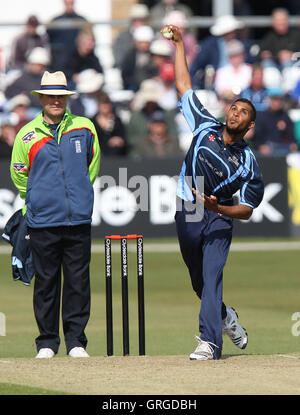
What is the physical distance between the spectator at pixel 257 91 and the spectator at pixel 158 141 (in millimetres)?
1509

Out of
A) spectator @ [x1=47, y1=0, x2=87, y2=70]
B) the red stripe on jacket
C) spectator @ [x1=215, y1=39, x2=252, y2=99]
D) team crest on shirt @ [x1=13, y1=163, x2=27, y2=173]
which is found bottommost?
team crest on shirt @ [x1=13, y1=163, x2=27, y2=173]

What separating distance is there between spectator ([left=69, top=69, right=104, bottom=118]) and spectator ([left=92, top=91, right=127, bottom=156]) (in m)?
0.30

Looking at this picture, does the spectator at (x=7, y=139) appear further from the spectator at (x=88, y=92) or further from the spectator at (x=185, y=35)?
the spectator at (x=185, y=35)

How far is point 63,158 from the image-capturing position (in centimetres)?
896

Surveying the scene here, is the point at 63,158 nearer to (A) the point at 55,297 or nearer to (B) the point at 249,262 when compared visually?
(A) the point at 55,297

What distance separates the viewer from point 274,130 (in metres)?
19.5

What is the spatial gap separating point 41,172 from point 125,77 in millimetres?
11554

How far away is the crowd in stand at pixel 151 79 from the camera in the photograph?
746 inches

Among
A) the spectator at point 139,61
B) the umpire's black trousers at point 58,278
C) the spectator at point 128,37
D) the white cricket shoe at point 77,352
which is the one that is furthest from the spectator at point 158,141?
the white cricket shoe at point 77,352

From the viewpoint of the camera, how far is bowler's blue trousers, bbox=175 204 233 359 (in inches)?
340

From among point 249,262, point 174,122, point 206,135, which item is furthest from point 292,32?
point 206,135

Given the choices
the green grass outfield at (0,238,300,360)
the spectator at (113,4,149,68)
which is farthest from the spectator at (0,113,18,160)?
the spectator at (113,4,149,68)

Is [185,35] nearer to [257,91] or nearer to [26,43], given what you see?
[257,91]

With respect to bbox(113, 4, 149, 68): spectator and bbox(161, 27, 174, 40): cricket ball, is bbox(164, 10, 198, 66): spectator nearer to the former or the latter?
bbox(113, 4, 149, 68): spectator
